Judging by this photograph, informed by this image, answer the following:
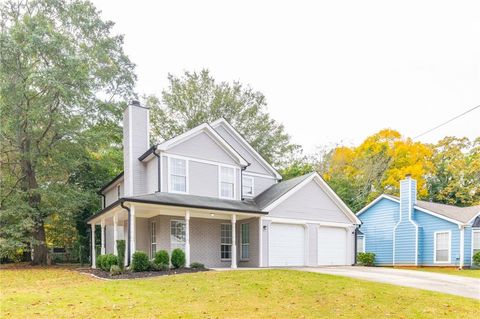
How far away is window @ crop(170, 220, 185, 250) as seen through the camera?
1664 centimetres

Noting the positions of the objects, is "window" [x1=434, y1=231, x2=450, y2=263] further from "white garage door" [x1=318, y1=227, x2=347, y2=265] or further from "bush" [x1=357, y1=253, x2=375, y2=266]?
"white garage door" [x1=318, y1=227, x2=347, y2=265]

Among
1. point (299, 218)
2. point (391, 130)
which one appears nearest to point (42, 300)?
point (299, 218)

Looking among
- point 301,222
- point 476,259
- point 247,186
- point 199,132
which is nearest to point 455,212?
point 476,259

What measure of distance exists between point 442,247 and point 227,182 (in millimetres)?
13652

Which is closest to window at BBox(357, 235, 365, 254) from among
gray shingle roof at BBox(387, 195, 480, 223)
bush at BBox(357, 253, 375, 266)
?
bush at BBox(357, 253, 375, 266)

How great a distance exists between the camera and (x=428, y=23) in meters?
15.0

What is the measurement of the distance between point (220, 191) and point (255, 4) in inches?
354

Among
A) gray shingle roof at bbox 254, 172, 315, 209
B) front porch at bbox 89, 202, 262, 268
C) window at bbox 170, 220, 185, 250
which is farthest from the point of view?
gray shingle roof at bbox 254, 172, 315, 209

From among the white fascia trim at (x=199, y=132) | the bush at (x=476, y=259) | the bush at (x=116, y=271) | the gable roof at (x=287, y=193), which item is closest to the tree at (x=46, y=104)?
the white fascia trim at (x=199, y=132)

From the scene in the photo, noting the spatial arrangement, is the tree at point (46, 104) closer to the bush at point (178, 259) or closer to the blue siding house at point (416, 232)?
the bush at point (178, 259)

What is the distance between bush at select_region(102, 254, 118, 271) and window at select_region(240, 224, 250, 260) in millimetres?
6478

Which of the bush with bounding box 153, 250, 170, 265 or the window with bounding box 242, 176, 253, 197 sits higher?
the window with bounding box 242, 176, 253, 197

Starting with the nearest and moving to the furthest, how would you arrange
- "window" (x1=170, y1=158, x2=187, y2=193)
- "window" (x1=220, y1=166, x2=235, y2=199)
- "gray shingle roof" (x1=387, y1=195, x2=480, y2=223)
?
"window" (x1=170, y1=158, x2=187, y2=193), "window" (x1=220, y1=166, x2=235, y2=199), "gray shingle roof" (x1=387, y1=195, x2=480, y2=223)

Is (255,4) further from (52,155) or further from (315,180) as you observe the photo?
(52,155)
